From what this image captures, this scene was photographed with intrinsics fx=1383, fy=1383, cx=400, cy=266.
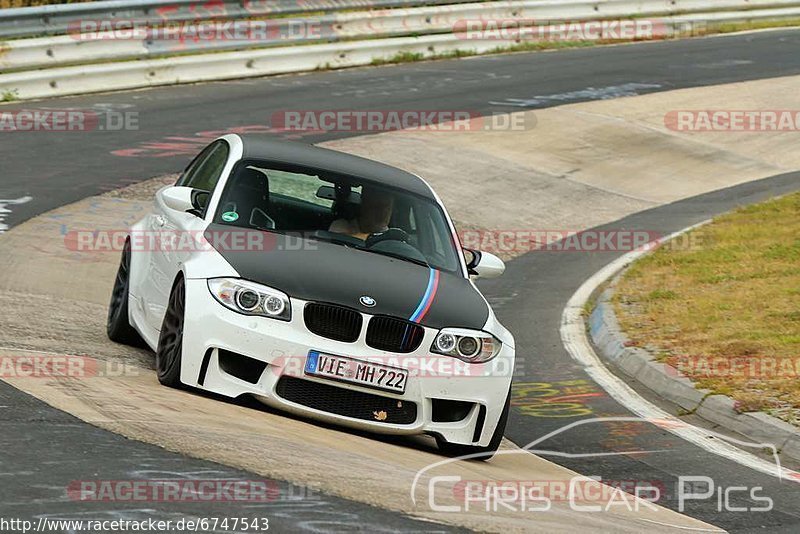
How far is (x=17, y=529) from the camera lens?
5.01m

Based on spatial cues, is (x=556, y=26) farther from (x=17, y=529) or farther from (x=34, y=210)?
(x=17, y=529)

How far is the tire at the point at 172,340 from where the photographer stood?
7711 mm

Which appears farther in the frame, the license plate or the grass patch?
the grass patch

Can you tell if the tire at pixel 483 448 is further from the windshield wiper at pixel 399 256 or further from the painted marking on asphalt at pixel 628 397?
the painted marking on asphalt at pixel 628 397

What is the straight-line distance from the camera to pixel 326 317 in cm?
758

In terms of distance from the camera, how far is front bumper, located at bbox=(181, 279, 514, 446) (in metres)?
7.47

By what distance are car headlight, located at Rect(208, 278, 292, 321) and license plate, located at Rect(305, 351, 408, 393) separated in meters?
0.30

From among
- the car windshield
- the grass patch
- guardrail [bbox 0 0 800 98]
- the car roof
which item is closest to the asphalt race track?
guardrail [bbox 0 0 800 98]

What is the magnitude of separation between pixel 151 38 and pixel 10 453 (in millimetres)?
17693

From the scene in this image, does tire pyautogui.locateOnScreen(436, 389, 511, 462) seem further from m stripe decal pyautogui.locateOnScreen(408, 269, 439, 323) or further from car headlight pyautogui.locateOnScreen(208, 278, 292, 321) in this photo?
car headlight pyautogui.locateOnScreen(208, 278, 292, 321)

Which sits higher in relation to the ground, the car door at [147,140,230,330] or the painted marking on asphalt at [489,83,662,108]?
the car door at [147,140,230,330]

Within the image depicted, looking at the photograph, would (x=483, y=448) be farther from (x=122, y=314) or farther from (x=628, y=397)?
(x=122, y=314)

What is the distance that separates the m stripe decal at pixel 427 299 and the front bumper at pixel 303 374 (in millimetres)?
122

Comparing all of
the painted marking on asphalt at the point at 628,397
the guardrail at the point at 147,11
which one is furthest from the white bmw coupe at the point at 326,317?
the guardrail at the point at 147,11
